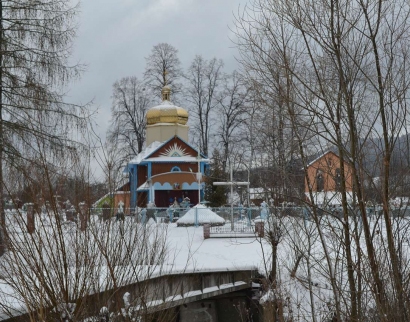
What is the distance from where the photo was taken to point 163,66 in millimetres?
45000

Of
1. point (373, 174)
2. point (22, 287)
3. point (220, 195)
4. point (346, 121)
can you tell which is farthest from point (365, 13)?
point (220, 195)

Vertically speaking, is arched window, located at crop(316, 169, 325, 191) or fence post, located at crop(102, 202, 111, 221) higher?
arched window, located at crop(316, 169, 325, 191)

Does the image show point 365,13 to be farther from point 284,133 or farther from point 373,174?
point 284,133

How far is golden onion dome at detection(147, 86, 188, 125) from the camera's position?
42.5 metres

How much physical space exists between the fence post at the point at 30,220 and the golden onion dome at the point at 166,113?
35.9 m

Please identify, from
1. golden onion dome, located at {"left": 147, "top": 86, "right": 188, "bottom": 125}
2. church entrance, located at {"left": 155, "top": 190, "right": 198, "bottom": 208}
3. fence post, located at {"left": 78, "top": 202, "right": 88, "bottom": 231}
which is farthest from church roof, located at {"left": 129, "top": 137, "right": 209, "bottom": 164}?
fence post, located at {"left": 78, "top": 202, "right": 88, "bottom": 231}

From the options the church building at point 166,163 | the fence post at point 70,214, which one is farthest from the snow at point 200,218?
the fence post at point 70,214

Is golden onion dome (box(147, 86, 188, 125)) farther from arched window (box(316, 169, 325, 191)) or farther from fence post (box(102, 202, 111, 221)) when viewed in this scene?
fence post (box(102, 202, 111, 221))

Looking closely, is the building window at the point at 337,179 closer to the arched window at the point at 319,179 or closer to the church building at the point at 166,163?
the arched window at the point at 319,179

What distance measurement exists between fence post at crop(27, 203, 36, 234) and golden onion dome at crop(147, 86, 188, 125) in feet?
118

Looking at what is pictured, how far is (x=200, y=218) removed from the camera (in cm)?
2564

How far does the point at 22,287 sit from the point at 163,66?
3957 centimetres

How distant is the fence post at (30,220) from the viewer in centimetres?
609

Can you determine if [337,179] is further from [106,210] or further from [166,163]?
[166,163]
